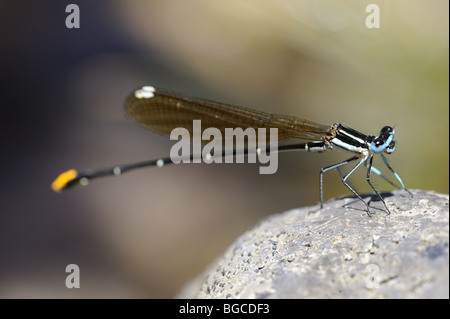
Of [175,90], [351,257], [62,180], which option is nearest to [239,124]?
[62,180]

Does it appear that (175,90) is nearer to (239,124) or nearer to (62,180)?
(239,124)

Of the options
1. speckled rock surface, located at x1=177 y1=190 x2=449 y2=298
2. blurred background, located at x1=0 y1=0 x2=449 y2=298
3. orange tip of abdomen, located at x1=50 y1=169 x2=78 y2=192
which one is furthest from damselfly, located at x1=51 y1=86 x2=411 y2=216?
blurred background, located at x1=0 y1=0 x2=449 y2=298

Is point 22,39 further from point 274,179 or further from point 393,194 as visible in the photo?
point 393,194

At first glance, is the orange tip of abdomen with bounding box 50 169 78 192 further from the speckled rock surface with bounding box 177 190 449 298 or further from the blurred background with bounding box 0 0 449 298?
the blurred background with bounding box 0 0 449 298

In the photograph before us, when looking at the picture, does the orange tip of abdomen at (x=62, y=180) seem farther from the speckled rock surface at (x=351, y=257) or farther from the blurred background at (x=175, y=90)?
the blurred background at (x=175, y=90)
